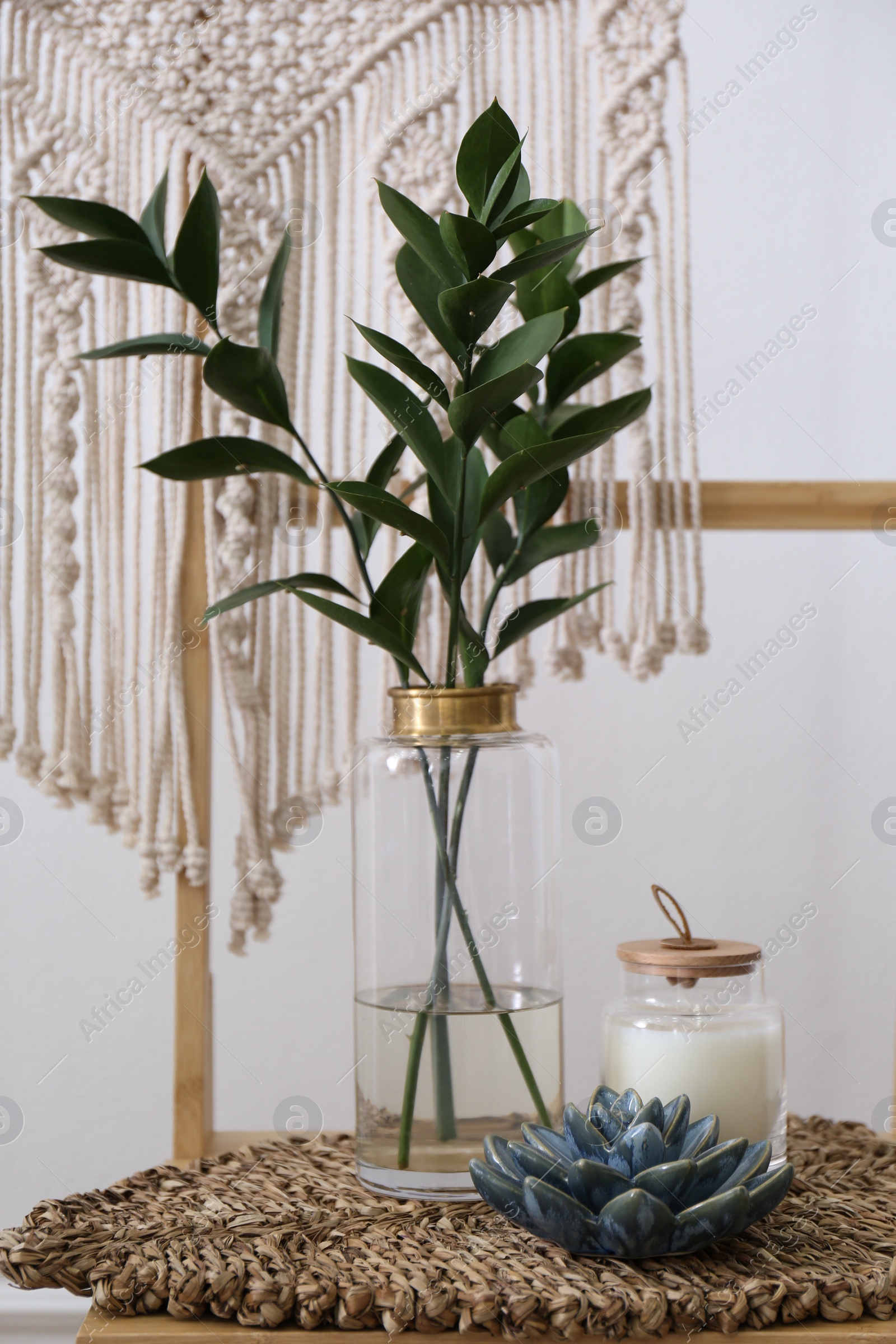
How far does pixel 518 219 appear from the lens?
592mm

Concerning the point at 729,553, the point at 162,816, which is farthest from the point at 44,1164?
the point at 729,553

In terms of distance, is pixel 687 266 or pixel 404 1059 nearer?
pixel 404 1059

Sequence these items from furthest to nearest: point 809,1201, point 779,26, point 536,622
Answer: point 779,26 < point 536,622 < point 809,1201

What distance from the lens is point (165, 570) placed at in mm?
869

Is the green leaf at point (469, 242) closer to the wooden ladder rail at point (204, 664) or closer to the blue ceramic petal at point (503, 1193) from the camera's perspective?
the wooden ladder rail at point (204, 664)

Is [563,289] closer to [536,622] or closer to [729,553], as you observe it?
[536,622]

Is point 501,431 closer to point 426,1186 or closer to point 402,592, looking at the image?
point 402,592

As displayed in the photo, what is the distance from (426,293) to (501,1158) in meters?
0.47

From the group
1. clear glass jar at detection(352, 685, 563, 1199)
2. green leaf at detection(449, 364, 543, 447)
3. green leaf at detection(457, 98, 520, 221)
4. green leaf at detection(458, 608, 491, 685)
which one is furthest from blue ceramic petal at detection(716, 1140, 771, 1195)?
green leaf at detection(457, 98, 520, 221)

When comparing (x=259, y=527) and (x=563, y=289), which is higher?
(x=563, y=289)

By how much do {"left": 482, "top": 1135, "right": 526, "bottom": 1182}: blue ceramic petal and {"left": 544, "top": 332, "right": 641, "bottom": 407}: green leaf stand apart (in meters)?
0.47

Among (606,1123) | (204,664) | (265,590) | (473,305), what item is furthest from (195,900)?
(473,305)

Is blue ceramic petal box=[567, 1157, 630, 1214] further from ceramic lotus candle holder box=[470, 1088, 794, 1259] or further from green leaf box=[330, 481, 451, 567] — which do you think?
green leaf box=[330, 481, 451, 567]

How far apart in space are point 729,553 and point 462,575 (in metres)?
A: 0.59
